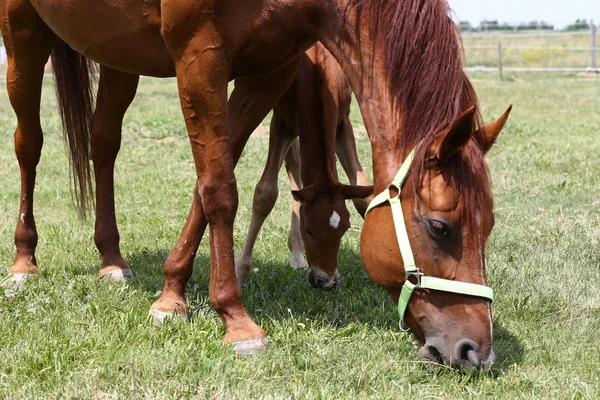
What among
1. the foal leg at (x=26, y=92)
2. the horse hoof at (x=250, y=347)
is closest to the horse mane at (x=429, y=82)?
the horse hoof at (x=250, y=347)

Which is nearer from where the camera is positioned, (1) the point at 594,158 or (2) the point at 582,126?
(1) the point at 594,158

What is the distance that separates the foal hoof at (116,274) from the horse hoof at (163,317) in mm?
876

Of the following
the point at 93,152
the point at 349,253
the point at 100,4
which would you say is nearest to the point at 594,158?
the point at 349,253

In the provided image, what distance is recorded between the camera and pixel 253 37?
3297 millimetres

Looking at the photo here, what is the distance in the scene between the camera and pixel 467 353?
2.91 meters

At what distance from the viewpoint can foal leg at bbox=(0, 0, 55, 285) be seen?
179 inches

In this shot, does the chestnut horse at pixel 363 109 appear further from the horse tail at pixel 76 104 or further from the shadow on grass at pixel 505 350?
the horse tail at pixel 76 104

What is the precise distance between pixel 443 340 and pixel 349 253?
241cm

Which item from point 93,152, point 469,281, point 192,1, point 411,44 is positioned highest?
point 192,1

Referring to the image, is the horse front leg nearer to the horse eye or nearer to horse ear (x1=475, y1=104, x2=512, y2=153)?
the horse eye

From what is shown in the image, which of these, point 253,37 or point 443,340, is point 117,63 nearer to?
point 253,37

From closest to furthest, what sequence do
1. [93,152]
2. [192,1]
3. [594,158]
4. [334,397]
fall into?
[334,397] → [192,1] → [93,152] → [594,158]

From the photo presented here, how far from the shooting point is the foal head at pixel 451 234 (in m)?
2.88

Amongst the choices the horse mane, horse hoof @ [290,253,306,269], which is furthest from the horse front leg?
horse hoof @ [290,253,306,269]
